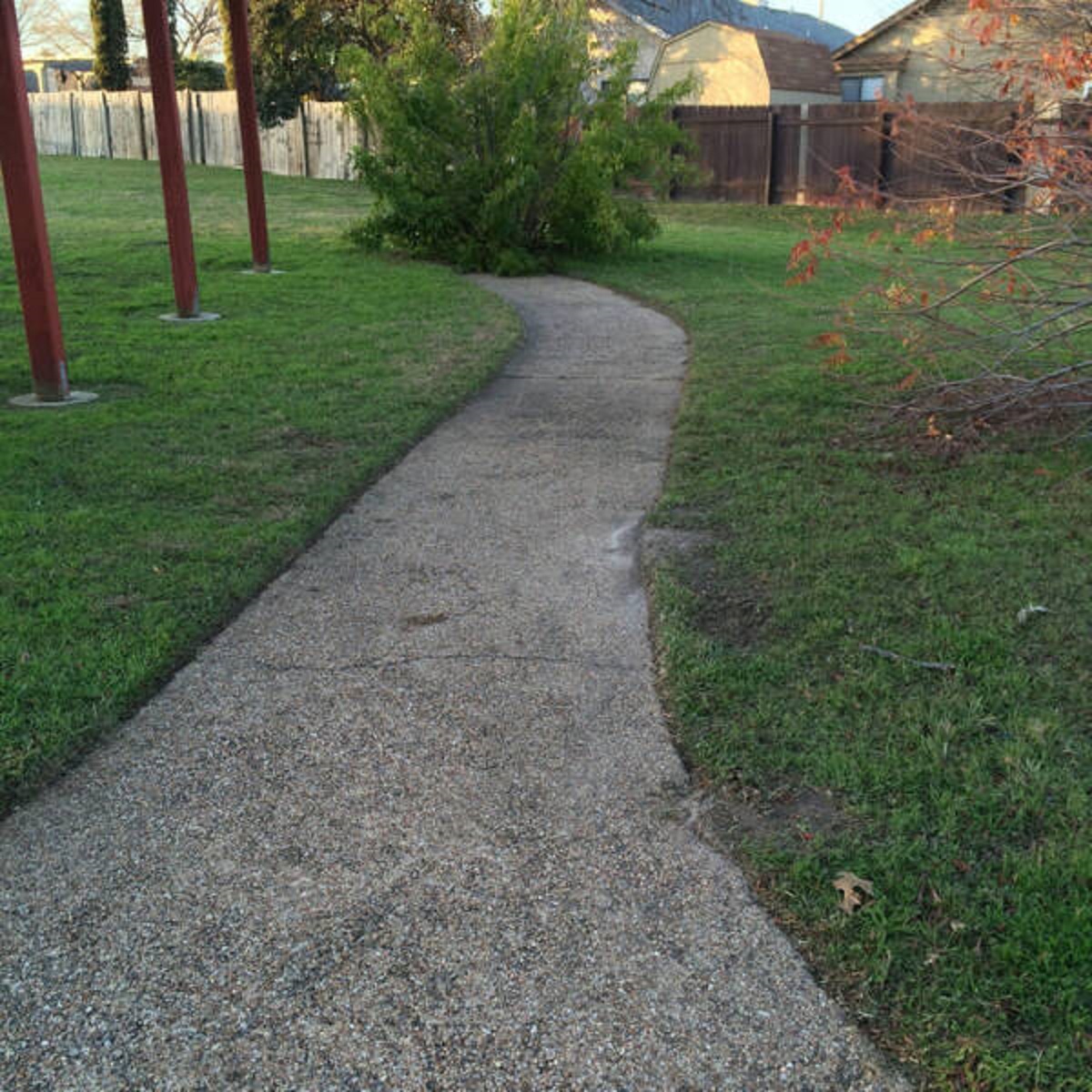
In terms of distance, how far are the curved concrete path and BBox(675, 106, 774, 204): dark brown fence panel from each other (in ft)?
66.3

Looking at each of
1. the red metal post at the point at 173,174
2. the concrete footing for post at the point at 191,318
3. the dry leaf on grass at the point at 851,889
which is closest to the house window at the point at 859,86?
the red metal post at the point at 173,174

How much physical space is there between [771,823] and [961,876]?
1.52ft

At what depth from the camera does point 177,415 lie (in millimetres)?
6777

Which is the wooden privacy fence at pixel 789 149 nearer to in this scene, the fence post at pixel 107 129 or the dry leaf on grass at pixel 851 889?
the fence post at pixel 107 129

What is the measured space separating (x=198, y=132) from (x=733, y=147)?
15.2 meters

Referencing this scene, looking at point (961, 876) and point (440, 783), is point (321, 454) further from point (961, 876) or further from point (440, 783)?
point (961, 876)

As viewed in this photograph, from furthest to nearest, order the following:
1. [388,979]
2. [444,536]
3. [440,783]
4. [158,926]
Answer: [444,536] < [440,783] < [158,926] < [388,979]

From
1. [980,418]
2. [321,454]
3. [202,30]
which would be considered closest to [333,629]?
[321,454]

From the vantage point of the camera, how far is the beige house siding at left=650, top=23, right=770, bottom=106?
31.1m

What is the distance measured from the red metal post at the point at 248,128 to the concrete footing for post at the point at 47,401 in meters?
5.51

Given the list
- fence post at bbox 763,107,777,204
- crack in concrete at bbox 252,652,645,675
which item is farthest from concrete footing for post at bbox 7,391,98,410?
fence post at bbox 763,107,777,204

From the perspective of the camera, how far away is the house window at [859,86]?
99.2 ft

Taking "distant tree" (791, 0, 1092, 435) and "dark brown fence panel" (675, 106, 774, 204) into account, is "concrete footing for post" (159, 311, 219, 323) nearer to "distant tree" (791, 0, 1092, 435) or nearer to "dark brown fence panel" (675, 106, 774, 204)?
"distant tree" (791, 0, 1092, 435)

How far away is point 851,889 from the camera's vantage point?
2553 millimetres
